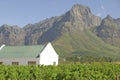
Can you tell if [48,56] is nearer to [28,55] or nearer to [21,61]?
[28,55]

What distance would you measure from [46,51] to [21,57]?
5.47 meters

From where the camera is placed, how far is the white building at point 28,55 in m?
65.3

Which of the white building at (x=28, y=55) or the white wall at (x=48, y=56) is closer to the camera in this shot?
the white building at (x=28, y=55)

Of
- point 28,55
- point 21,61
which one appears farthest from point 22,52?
point 21,61

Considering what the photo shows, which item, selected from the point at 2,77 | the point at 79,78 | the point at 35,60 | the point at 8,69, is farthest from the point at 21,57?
the point at 79,78

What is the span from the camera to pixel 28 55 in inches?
2613

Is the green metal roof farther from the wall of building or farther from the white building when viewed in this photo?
the wall of building

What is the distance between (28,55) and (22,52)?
303cm

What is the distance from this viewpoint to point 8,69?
38.7 meters

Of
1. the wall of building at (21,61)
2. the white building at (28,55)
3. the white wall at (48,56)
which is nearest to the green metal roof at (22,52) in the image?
the white building at (28,55)

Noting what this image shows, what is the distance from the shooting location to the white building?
65312mm

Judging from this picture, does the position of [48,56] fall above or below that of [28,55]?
below

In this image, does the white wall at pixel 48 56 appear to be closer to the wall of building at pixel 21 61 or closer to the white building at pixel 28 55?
the white building at pixel 28 55

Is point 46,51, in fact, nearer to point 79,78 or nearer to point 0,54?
point 0,54
